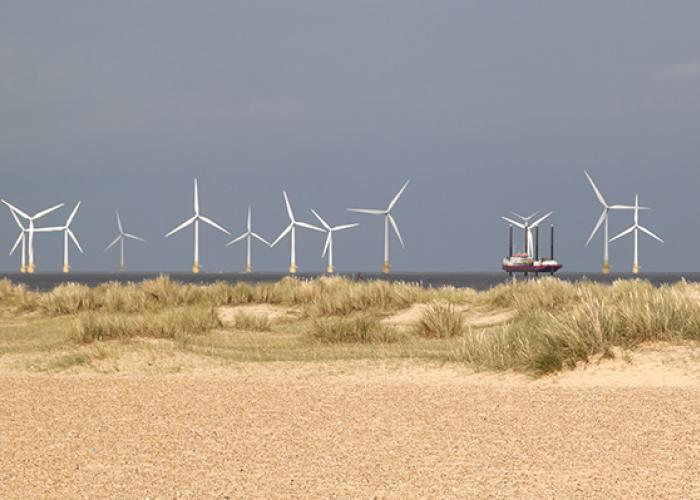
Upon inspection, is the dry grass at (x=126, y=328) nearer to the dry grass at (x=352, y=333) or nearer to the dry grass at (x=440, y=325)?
the dry grass at (x=352, y=333)

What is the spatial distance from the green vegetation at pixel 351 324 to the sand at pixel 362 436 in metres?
0.99

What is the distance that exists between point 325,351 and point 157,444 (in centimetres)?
1205

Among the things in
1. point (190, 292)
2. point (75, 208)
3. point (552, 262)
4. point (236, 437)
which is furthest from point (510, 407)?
point (552, 262)

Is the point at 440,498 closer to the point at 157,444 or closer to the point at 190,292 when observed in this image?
the point at 157,444

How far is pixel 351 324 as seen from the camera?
1007 inches

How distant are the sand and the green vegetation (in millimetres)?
989

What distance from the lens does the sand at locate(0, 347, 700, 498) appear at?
933 cm

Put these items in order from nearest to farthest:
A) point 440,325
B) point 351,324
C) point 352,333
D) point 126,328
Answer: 1. point 126,328
2. point 352,333
3. point 351,324
4. point 440,325

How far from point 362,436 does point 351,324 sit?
13.8 metres

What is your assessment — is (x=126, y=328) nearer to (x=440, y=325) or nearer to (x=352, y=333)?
(x=352, y=333)

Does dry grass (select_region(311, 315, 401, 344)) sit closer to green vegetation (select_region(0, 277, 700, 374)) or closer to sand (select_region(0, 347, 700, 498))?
green vegetation (select_region(0, 277, 700, 374))

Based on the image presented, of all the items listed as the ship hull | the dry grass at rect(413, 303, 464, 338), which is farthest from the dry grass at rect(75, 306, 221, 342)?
the ship hull

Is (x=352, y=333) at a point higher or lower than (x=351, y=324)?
lower

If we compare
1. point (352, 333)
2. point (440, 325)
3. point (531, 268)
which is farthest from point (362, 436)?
point (531, 268)
